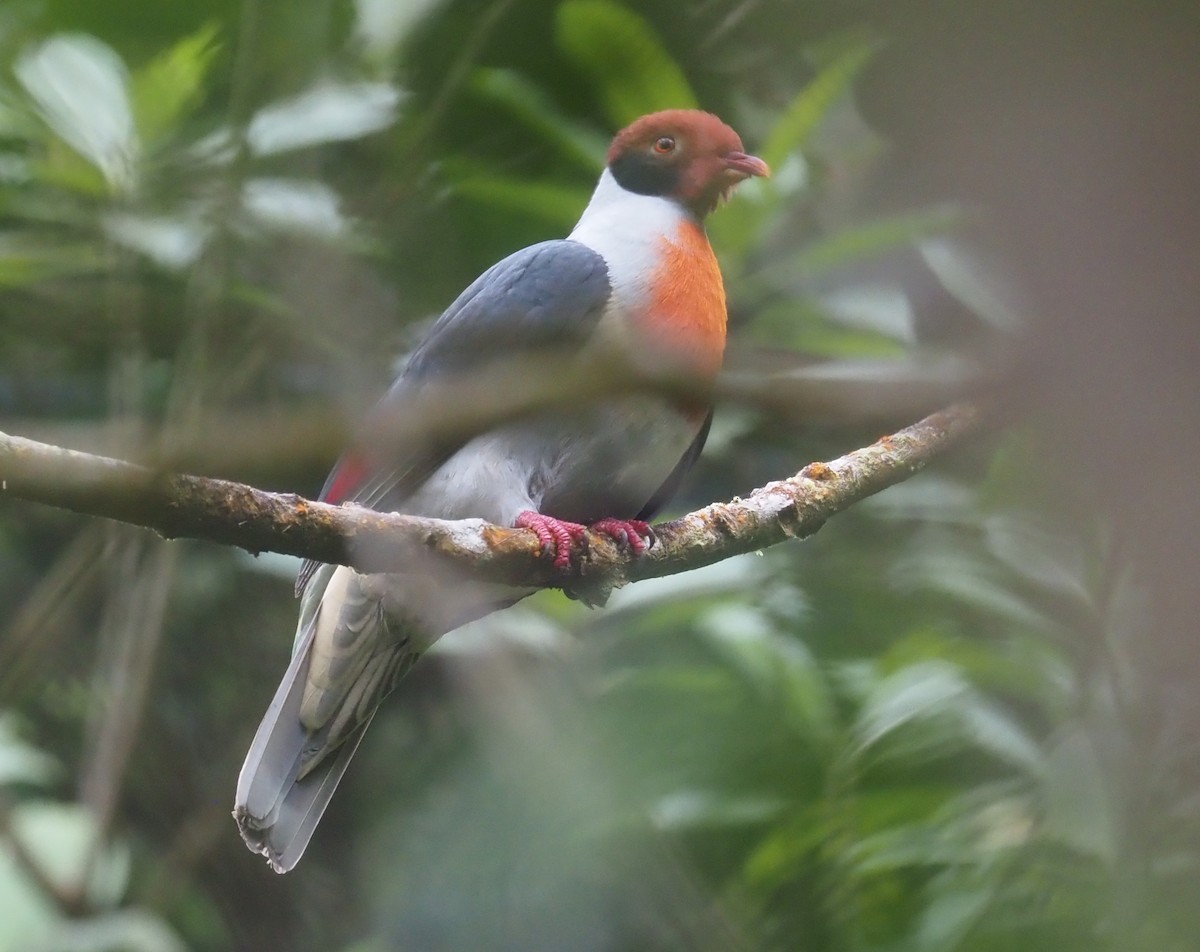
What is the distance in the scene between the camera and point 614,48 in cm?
96

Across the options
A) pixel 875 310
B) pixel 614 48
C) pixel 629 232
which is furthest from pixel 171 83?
pixel 629 232

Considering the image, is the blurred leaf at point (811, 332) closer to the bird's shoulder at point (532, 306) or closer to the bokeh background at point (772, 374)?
the bokeh background at point (772, 374)

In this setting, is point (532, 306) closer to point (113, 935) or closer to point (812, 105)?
point (812, 105)

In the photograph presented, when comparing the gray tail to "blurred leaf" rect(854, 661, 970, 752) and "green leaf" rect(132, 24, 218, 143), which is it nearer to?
"blurred leaf" rect(854, 661, 970, 752)

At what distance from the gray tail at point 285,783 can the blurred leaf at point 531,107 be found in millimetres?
1155

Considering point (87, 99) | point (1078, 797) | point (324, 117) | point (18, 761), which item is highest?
point (324, 117)

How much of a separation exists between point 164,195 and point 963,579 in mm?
892

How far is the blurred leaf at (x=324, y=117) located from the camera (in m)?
1.05

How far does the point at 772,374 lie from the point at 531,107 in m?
0.31

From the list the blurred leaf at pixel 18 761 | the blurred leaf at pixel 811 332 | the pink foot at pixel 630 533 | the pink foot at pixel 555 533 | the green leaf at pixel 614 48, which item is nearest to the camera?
the green leaf at pixel 614 48

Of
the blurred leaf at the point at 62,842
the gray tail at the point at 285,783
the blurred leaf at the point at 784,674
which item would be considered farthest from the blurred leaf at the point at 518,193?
the blurred leaf at the point at 62,842

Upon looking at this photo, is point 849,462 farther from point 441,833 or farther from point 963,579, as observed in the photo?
point 441,833

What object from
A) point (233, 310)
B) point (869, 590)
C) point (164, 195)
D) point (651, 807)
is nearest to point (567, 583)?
point (651, 807)

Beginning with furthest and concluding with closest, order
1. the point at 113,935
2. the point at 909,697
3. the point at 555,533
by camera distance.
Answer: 1. the point at 113,935
2. the point at 555,533
3. the point at 909,697
